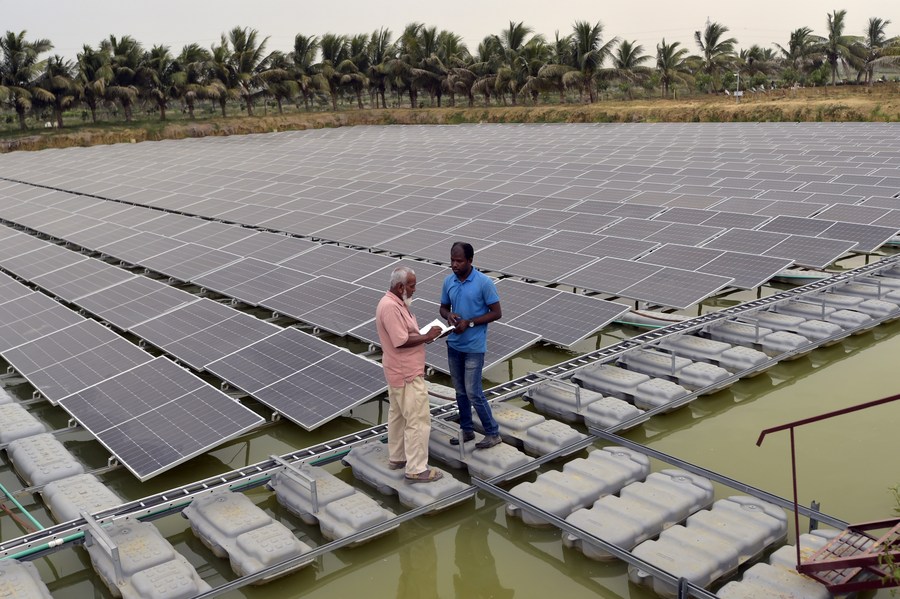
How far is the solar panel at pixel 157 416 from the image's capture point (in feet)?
23.4

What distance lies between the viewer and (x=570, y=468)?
22.8ft

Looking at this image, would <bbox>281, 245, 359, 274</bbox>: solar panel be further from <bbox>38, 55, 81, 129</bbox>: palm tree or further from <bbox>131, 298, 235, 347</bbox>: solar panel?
<bbox>38, 55, 81, 129</bbox>: palm tree

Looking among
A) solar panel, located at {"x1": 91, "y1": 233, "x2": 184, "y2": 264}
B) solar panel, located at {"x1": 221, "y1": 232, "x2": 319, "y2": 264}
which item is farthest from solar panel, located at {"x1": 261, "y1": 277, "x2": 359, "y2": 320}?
solar panel, located at {"x1": 91, "y1": 233, "x2": 184, "y2": 264}

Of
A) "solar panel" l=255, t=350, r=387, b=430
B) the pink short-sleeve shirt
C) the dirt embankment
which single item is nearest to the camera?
the pink short-sleeve shirt

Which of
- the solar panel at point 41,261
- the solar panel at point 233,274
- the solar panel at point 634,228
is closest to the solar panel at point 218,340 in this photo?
the solar panel at point 233,274

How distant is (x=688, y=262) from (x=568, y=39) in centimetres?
5175

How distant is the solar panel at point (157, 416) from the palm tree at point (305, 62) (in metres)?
57.9

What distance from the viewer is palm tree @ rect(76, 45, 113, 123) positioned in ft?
176

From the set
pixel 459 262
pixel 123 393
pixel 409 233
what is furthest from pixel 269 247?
pixel 459 262

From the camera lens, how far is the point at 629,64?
59.4 metres

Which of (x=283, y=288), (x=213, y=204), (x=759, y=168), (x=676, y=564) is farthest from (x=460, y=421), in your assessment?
(x=759, y=168)

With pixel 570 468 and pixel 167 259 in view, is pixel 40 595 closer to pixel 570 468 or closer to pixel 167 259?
pixel 570 468

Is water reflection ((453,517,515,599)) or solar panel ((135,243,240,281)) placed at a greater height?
solar panel ((135,243,240,281))

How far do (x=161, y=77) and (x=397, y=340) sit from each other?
188 feet
